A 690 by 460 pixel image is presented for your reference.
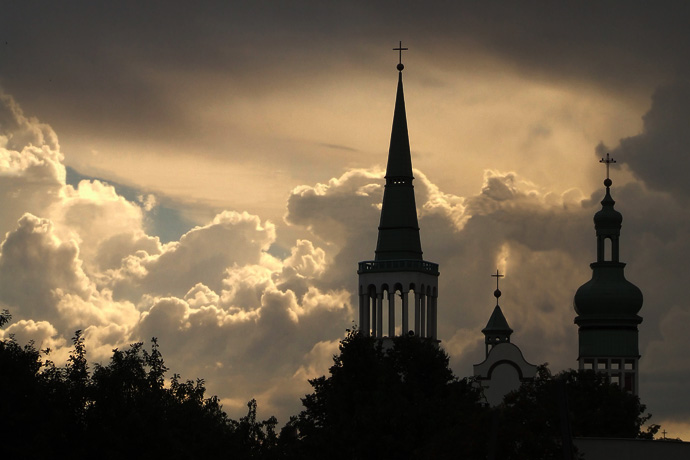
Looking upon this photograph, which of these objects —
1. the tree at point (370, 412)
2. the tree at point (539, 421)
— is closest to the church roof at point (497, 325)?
the tree at point (539, 421)

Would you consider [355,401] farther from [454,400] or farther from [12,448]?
[12,448]

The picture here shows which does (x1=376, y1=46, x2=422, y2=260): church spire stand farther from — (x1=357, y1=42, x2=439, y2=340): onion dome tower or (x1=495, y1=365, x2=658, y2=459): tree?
(x1=495, y1=365, x2=658, y2=459): tree

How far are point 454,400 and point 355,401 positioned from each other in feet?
20.9

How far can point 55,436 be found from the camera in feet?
→ 277

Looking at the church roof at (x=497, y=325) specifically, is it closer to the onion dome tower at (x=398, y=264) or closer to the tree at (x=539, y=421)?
the onion dome tower at (x=398, y=264)

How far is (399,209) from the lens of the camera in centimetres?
13162

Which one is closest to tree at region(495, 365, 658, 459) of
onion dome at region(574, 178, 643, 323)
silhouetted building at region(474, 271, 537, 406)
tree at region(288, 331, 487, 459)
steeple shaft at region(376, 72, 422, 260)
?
tree at region(288, 331, 487, 459)

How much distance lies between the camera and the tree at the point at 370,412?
8419 cm

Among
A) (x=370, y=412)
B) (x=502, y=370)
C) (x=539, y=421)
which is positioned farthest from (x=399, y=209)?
(x=539, y=421)

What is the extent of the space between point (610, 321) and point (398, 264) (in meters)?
23.7

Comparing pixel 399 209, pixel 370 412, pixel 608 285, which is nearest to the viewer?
pixel 370 412

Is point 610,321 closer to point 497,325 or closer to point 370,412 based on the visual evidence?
point 497,325

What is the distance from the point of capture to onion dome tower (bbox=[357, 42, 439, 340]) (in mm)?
129500

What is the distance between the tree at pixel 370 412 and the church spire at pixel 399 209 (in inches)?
1236
